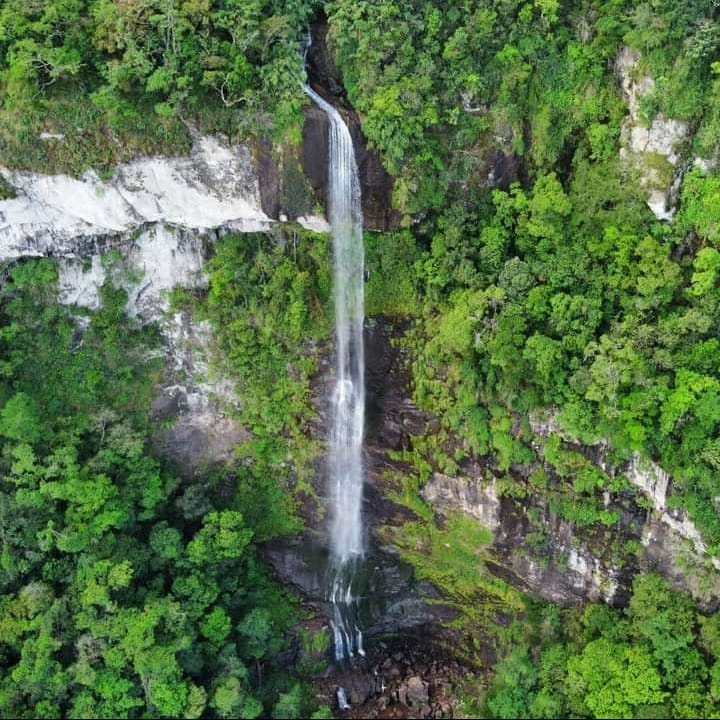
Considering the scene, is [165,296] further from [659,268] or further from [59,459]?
[659,268]

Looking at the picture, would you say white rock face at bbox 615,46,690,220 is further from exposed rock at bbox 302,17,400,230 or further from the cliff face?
exposed rock at bbox 302,17,400,230

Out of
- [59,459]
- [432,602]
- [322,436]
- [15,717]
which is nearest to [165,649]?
[15,717]

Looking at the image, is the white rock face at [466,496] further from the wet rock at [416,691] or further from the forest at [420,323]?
the wet rock at [416,691]

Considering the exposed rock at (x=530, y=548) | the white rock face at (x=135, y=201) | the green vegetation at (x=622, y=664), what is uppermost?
the white rock face at (x=135, y=201)

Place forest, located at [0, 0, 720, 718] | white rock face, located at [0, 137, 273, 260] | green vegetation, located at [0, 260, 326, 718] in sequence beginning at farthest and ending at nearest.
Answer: green vegetation, located at [0, 260, 326, 718], white rock face, located at [0, 137, 273, 260], forest, located at [0, 0, 720, 718]

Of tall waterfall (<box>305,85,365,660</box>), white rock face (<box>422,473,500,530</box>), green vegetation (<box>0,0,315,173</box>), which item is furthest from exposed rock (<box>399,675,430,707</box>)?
green vegetation (<box>0,0,315,173</box>)

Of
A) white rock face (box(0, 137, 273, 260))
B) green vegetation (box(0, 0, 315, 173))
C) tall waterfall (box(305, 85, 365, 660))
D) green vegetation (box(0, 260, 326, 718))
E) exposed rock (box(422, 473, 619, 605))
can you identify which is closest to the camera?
green vegetation (box(0, 0, 315, 173))

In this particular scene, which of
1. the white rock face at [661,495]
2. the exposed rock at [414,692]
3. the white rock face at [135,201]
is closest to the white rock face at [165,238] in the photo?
the white rock face at [135,201]
